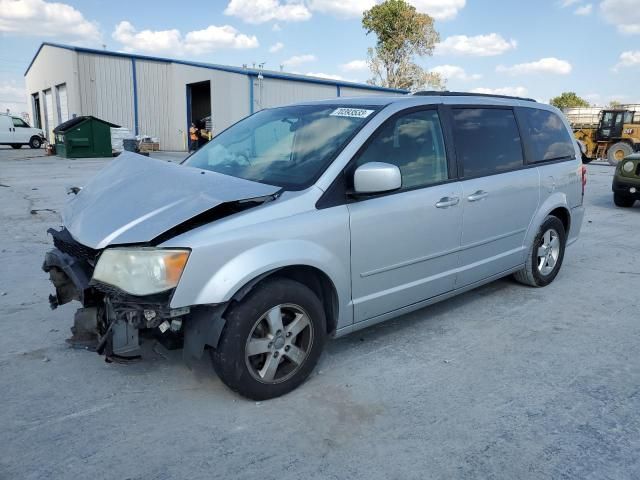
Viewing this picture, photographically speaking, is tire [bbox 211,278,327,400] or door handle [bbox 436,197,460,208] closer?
tire [bbox 211,278,327,400]

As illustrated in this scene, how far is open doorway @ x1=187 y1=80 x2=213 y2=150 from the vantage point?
28516 millimetres

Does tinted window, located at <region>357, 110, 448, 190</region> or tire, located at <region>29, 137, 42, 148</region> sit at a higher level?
tire, located at <region>29, 137, 42, 148</region>

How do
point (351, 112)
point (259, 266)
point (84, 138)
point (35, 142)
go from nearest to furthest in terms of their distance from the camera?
point (259, 266) < point (351, 112) < point (84, 138) < point (35, 142)

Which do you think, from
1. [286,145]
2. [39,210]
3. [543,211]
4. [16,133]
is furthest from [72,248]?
[16,133]

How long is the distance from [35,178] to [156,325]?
13.3 metres

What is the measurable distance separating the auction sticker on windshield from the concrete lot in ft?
5.24

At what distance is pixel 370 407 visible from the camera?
2.86 m

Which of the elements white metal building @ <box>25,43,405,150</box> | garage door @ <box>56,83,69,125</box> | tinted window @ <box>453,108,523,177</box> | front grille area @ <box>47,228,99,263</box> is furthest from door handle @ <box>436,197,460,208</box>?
garage door @ <box>56,83,69,125</box>

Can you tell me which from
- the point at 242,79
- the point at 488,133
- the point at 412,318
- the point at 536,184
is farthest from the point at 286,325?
the point at 242,79

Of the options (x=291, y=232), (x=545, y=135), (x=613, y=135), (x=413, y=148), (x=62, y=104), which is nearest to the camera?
(x=291, y=232)

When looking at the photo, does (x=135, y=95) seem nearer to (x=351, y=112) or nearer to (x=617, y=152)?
(x=617, y=152)

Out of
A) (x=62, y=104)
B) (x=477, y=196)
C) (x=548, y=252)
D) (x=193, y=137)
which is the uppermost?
(x=62, y=104)

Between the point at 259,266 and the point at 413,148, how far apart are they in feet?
5.01

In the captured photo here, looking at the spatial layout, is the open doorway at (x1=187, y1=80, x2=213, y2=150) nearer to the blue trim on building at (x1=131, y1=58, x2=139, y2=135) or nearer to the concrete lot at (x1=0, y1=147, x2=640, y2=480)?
the blue trim on building at (x1=131, y1=58, x2=139, y2=135)
